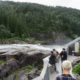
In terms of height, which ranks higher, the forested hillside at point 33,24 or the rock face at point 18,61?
the forested hillside at point 33,24

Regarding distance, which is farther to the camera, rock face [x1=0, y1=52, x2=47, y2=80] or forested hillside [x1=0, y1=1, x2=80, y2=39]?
forested hillside [x1=0, y1=1, x2=80, y2=39]

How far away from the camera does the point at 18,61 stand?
25.1 m

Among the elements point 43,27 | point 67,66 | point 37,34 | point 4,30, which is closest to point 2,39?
point 4,30

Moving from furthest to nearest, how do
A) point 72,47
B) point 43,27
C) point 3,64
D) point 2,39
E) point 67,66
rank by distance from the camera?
point 43,27, point 2,39, point 3,64, point 72,47, point 67,66

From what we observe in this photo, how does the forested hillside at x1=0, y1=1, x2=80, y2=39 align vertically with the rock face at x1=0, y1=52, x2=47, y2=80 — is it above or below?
above

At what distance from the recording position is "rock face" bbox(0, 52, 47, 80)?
23.5 meters

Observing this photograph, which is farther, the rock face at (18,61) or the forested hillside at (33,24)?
the forested hillside at (33,24)

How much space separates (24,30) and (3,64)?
178 ft

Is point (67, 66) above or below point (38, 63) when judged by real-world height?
above

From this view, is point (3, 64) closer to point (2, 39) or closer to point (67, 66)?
point (67, 66)

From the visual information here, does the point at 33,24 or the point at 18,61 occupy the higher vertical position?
the point at 33,24

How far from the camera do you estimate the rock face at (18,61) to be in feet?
77.0

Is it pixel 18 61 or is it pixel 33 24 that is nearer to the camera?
pixel 18 61

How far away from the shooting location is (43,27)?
8981 centimetres
